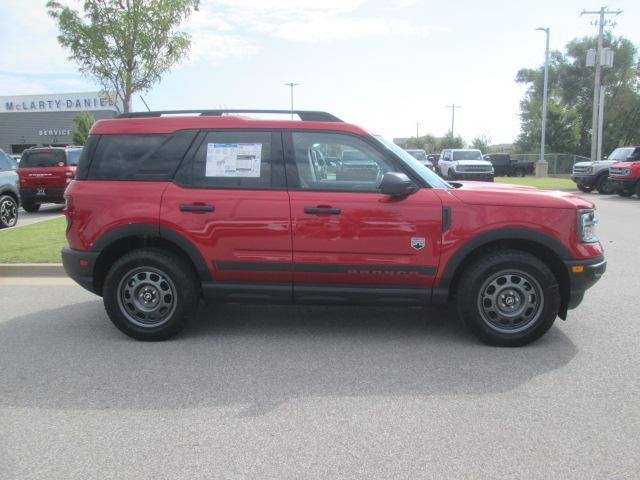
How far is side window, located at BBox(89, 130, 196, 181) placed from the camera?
493 centimetres

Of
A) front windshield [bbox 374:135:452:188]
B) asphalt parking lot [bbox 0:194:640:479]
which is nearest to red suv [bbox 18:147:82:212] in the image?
asphalt parking lot [bbox 0:194:640:479]

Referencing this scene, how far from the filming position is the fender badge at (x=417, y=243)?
4.62 metres

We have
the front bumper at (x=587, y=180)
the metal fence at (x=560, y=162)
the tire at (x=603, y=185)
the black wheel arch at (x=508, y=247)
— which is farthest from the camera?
the metal fence at (x=560, y=162)

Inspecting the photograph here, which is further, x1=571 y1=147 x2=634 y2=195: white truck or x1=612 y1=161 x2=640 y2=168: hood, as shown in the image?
x1=571 y1=147 x2=634 y2=195: white truck

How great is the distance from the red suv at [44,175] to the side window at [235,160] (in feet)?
38.2

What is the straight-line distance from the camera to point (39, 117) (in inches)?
2124

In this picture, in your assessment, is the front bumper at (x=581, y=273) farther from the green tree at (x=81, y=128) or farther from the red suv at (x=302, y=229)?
the green tree at (x=81, y=128)

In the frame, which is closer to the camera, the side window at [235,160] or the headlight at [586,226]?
Result: the headlight at [586,226]

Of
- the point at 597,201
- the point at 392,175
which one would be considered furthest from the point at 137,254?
the point at 597,201

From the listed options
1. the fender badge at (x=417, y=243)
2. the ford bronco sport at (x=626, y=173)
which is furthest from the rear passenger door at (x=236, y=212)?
the ford bronco sport at (x=626, y=173)

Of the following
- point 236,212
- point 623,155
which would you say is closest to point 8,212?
point 236,212

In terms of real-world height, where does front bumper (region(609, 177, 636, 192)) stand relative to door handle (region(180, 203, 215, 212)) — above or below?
below

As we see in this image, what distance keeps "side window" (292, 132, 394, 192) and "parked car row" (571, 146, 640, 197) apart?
740 inches

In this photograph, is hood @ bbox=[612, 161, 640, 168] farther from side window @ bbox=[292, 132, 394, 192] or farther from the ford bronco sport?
side window @ bbox=[292, 132, 394, 192]
